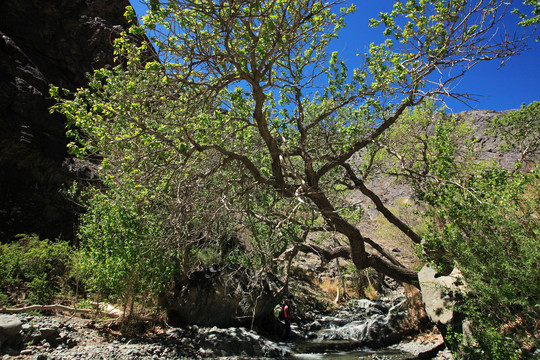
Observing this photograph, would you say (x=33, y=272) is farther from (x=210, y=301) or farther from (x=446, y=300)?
(x=446, y=300)

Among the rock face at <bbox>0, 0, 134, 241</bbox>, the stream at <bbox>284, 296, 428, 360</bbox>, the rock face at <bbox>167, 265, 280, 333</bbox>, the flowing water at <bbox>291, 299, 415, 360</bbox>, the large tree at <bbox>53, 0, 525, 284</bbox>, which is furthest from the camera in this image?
the rock face at <bbox>0, 0, 134, 241</bbox>

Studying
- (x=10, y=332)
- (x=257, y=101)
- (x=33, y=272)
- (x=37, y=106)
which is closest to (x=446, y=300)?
(x=257, y=101)

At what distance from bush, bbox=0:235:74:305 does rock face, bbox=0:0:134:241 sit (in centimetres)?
287

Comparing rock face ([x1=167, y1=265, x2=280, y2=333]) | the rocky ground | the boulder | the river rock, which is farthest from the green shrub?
the boulder

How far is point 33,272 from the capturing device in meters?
11.5

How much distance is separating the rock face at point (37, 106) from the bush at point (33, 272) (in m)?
2.87

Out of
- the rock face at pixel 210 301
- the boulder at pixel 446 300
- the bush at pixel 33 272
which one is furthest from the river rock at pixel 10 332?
the boulder at pixel 446 300

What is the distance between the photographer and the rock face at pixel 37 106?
722 inches

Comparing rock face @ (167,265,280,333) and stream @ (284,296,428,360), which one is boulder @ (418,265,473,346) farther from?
rock face @ (167,265,280,333)

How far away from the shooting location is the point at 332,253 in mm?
10945

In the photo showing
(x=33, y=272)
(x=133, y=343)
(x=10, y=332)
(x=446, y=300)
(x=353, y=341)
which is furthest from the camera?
(x=353, y=341)

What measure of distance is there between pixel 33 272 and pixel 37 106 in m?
13.6

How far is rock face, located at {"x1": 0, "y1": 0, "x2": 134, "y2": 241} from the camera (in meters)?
18.3

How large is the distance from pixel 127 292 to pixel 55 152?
46.2ft
